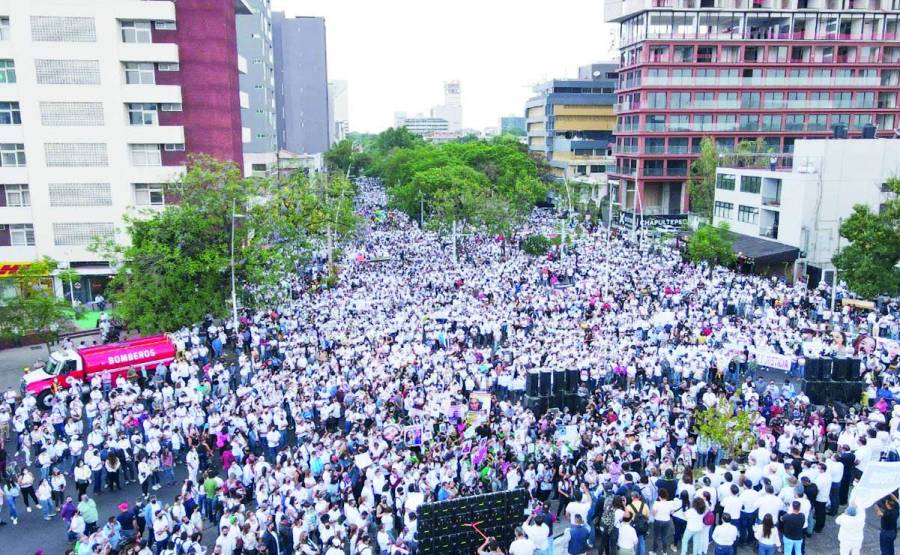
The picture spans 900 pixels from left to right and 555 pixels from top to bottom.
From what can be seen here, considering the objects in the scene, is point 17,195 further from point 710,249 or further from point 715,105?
point 715,105

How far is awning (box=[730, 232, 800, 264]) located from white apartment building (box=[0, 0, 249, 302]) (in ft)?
103

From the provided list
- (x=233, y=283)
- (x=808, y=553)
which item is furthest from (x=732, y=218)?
(x=808, y=553)

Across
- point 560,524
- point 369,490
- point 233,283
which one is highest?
point 233,283

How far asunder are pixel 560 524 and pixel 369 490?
4.00 metres

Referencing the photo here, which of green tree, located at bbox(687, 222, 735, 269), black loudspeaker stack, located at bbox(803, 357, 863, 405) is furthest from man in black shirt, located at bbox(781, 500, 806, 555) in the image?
green tree, located at bbox(687, 222, 735, 269)

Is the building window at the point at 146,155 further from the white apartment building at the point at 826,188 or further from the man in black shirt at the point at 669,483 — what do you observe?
the white apartment building at the point at 826,188

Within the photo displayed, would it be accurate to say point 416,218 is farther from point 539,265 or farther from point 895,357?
point 895,357

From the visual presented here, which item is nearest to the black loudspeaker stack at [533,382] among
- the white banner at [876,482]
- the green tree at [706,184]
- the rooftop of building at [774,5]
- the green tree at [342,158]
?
the white banner at [876,482]

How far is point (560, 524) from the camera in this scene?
14188 millimetres

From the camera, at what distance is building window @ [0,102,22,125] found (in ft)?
107

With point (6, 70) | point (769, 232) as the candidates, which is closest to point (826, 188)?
point (769, 232)

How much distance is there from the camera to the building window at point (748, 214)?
45.2 m

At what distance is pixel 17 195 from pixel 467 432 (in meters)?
28.5

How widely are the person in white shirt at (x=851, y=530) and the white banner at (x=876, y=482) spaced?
46.8 inches
